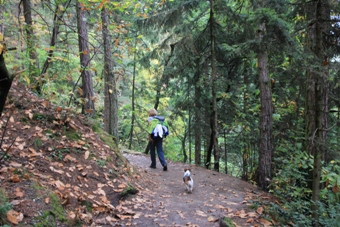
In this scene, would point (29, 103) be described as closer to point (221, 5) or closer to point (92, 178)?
point (92, 178)

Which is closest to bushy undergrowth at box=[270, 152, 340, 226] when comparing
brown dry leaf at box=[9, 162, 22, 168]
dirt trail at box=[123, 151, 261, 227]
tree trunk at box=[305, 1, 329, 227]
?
tree trunk at box=[305, 1, 329, 227]

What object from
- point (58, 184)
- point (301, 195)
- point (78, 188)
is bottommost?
point (301, 195)

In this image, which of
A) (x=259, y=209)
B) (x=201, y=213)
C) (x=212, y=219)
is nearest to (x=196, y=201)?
(x=201, y=213)

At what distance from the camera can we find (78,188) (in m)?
4.65

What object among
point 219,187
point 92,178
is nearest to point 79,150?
point 92,178

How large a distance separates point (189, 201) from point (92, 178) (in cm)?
234

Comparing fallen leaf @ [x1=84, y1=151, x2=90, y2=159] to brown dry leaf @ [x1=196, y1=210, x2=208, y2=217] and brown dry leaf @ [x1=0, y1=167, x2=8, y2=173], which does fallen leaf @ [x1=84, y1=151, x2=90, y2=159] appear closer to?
brown dry leaf @ [x1=0, y1=167, x2=8, y2=173]

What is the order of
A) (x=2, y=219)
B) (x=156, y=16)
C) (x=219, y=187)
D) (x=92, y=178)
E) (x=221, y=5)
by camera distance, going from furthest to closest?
(x=156, y=16) → (x=221, y=5) → (x=219, y=187) → (x=92, y=178) → (x=2, y=219)

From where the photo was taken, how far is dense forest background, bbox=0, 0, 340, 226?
504 centimetres

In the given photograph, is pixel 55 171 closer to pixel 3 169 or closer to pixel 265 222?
pixel 3 169

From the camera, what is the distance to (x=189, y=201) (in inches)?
240

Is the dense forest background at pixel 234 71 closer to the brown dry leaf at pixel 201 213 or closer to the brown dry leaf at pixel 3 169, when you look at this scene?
the brown dry leaf at pixel 3 169

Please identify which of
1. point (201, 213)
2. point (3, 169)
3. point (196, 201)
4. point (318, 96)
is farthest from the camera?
point (196, 201)

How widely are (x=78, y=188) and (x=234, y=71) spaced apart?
9135 mm
